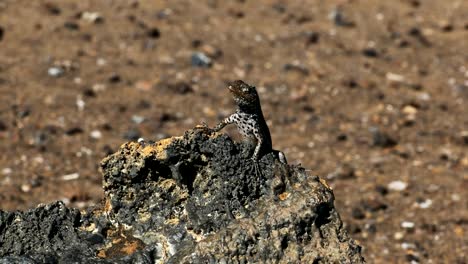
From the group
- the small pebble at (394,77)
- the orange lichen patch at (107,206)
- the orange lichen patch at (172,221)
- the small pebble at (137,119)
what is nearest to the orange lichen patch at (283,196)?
the orange lichen patch at (172,221)

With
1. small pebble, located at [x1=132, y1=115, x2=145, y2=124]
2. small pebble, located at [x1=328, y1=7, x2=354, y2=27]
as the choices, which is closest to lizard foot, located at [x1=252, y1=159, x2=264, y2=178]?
small pebble, located at [x1=132, y1=115, x2=145, y2=124]

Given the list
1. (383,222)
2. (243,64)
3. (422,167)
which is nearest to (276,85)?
(243,64)

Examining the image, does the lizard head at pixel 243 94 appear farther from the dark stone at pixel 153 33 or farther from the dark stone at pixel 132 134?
the dark stone at pixel 153 33

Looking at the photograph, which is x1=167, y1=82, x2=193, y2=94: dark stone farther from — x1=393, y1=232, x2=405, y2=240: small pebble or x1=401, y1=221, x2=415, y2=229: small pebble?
x1=393, y1=232, x2=405, y2=240: small pebble

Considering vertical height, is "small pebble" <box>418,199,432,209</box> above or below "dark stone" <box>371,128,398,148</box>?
above

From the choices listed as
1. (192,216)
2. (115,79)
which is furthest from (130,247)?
(115,79)

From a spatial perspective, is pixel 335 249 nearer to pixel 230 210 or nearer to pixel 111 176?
pixel 230 210

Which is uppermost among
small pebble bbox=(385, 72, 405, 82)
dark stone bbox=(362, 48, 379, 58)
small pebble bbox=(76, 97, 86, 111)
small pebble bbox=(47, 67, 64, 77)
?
small pebble bbox=(385, 72, 405, 82)

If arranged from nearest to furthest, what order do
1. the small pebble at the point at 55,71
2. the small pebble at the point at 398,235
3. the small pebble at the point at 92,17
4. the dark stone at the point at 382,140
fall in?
1. the small pebble at the point at 398,235
2. the dark stone at the point at 382,140
3. the small pebble at the point at 55,71
4. the small pebble at the point at 92,17
